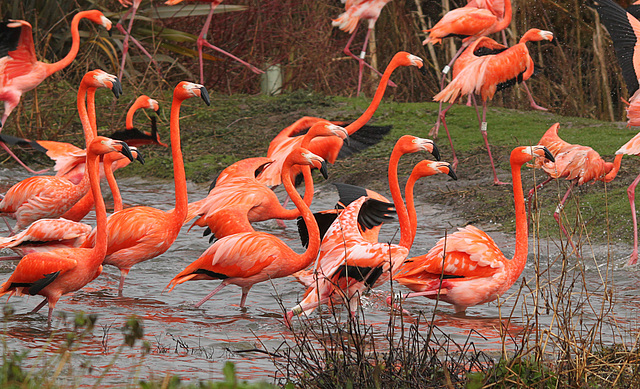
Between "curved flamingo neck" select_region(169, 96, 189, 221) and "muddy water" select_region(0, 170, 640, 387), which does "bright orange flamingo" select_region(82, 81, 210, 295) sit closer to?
"curved flamingo neck" select_region(169, 96, 189, 221)

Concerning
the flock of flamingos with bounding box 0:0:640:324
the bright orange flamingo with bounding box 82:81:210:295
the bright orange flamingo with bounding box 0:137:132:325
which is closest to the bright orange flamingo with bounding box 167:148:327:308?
the flock of flamingos with bounding box 0:0:640:324

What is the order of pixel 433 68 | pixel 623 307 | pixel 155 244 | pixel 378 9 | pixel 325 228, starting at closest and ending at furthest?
pixel 623 307, pixel 155 244, pixel 325 228, pixel 378 9, pixel 433 68

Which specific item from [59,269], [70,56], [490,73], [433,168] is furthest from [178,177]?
[490,73]

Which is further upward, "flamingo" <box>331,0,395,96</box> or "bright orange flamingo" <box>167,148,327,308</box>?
"flamingo" <box>331,0,395,96</box>

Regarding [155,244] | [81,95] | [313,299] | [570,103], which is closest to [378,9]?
[570,103]

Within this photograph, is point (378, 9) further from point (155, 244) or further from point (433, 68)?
point (155, 244)

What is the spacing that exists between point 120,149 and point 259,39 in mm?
7530

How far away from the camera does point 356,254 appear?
3805 millimetres

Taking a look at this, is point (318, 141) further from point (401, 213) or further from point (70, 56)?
point (70, 56)

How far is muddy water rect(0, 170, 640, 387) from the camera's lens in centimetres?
290

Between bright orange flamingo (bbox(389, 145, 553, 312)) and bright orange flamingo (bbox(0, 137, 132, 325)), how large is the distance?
1512 mm

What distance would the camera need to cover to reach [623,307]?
4.09 meters

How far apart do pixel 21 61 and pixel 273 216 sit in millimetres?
3131

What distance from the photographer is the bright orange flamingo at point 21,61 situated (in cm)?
675
